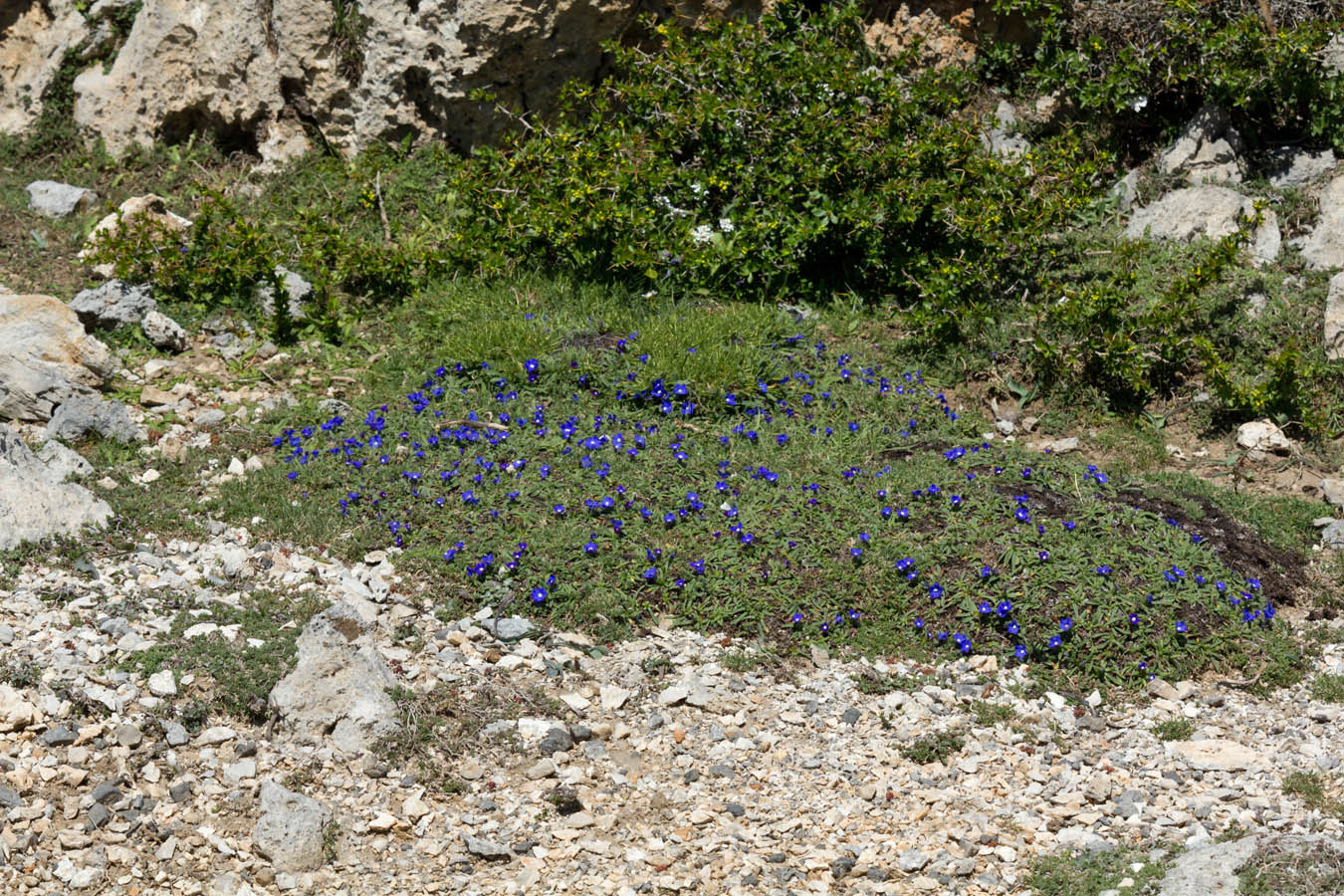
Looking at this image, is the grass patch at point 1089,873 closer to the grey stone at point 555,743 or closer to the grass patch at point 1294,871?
the grass patch at point 1294,871

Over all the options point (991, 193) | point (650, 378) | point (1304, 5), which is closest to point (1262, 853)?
point (650, 378)

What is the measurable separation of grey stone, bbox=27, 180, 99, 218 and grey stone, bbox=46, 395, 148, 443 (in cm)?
232

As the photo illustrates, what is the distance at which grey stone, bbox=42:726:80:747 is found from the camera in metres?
4.32

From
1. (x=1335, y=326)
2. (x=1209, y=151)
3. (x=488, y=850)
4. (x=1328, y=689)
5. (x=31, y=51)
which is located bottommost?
(x=488, y=850)

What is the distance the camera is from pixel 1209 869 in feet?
12.8

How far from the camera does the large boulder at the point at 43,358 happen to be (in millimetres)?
6414

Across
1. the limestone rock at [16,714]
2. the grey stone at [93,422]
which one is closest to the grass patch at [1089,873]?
the limestone rock at [16,714]

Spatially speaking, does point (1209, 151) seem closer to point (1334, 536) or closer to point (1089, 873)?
point (1334, 536)

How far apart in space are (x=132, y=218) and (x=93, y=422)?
1.82m

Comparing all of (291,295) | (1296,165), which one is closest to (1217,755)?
(1296,165)

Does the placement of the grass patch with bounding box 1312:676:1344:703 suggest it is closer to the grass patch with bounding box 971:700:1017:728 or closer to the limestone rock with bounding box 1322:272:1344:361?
the grass patch with bounding box 971:700:1017:728

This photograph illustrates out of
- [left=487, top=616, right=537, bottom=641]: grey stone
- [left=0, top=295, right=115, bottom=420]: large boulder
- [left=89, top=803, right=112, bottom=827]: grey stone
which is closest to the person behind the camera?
[left=89, top=803, right=112, bottom=827]: grey stone

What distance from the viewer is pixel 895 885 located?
4.13m

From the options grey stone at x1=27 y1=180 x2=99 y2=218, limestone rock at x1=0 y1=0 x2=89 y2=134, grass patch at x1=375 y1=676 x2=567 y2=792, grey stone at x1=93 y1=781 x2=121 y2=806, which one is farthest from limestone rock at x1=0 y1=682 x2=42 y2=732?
limestone rock at x1=0 y1=0 x2=89 y2=134
